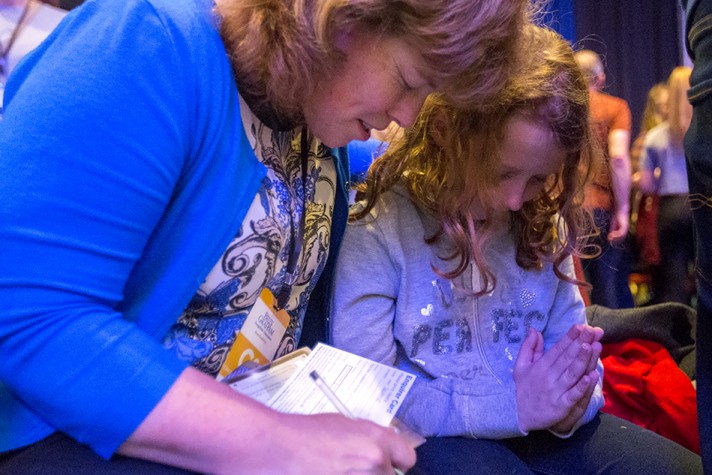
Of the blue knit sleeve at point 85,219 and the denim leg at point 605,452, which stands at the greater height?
the blue knit sleeve at point 85,219

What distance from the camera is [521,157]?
1.01 metres

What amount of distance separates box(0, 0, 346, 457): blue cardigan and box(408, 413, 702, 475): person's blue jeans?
496 mm

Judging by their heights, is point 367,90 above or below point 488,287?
above

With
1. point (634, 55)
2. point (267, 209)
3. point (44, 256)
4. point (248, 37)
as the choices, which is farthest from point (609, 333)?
point (634, 55)

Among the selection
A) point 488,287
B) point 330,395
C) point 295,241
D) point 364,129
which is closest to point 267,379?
point 330,395

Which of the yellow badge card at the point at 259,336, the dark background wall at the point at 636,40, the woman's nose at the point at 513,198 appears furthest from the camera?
the dark background wall at the point at 636,40

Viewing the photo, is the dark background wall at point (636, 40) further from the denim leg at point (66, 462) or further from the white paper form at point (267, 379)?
the denim leg at point (66, 462)

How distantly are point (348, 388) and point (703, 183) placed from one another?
48cm

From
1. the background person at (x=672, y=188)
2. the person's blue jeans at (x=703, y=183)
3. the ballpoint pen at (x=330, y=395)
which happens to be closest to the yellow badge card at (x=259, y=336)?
the ballpoint pen at (x=330, y=395)

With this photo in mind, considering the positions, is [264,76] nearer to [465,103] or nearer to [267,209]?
[267,209]

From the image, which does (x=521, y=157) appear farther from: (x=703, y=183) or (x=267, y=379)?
(x=267, y=379)

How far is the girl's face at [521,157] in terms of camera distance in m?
1.00

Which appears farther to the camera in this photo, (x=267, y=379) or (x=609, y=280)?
(x=609, y=280)

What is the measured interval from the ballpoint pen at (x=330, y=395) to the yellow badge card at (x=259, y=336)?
0.41 ft
